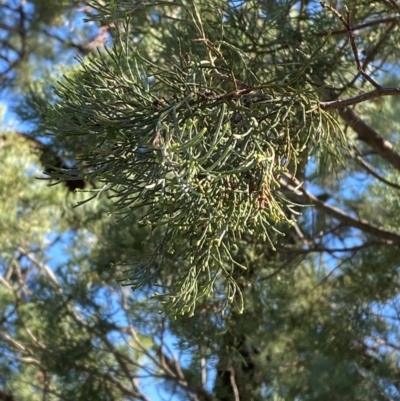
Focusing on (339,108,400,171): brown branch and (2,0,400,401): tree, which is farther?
(339,108,400,171): brown branch

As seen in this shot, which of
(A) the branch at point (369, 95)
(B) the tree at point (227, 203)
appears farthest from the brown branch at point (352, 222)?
(A) the branch at point (369, 95)

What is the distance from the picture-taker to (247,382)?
1794 mm

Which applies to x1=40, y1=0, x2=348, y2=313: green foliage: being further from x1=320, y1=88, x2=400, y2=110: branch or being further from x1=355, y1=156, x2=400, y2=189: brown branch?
x1=355, y1=156, x2=400, y2=189: brown branch

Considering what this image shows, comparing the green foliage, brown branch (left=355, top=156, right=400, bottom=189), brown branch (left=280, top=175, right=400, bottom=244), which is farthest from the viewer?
brown branch (left=280, top=175, right=400, bottom=244)

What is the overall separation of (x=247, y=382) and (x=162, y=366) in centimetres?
30

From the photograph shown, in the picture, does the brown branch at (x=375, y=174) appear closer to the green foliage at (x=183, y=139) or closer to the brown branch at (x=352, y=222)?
the brown branch at (x=352, y=222)

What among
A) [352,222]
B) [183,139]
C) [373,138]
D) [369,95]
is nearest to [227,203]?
[183,139]

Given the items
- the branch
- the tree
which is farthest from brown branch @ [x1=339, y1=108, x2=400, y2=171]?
the branch

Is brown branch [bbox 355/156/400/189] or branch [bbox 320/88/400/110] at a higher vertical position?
brown branch [bbox 355/156/400/189]

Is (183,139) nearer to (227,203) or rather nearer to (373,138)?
(227,203)

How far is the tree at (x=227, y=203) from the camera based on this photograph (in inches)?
28.0

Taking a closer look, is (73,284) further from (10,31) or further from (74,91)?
(10,31)

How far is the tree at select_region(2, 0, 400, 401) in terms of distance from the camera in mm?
711

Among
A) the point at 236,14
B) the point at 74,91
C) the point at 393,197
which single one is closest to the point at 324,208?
the point at 393,197
